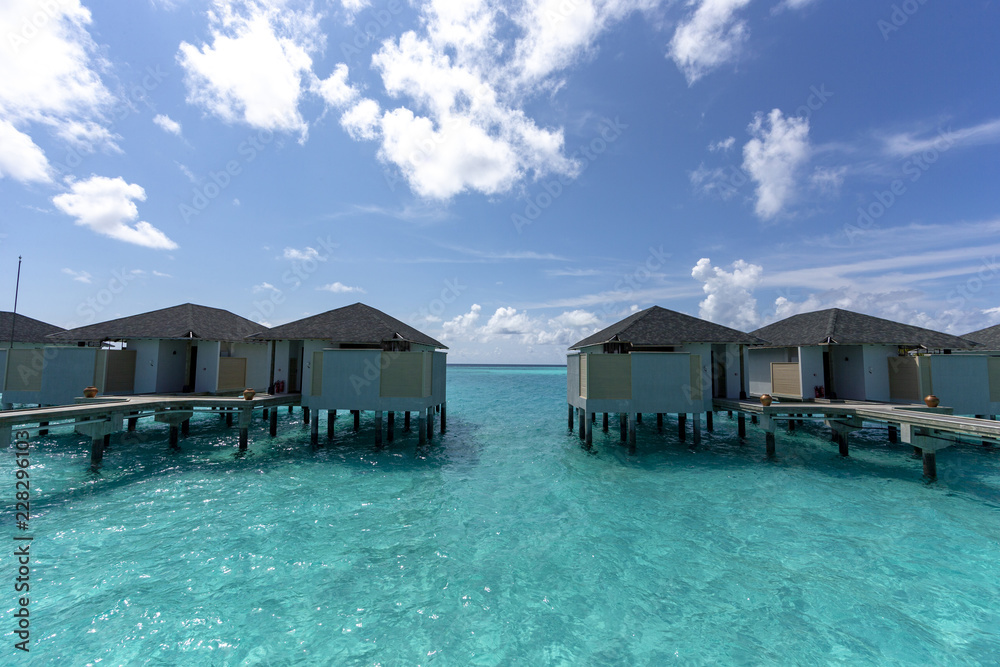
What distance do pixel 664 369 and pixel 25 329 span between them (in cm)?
3981

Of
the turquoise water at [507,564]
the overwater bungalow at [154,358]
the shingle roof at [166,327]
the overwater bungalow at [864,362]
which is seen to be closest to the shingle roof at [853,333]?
the overwater bungalow at [864,362]

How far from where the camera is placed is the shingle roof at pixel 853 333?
1895 cm

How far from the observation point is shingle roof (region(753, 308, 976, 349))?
62.2 feet

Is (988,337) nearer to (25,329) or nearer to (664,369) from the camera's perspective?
(664,369)

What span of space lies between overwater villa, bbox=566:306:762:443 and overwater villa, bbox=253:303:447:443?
7.83 m

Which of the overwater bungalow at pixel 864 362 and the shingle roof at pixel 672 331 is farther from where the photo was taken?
the shingle roof at pixel 672 331

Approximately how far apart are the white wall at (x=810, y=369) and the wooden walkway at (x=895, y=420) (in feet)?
3.19

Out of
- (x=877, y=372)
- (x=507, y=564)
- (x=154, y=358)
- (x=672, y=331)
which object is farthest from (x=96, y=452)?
(x=877, y=372)

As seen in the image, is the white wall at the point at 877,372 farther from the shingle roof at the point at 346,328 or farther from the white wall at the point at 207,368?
the white wall at the point at 207,368

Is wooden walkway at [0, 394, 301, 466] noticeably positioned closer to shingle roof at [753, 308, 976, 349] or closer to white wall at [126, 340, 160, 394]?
white wall at [126, 340, 160, 394]

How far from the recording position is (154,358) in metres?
20.9

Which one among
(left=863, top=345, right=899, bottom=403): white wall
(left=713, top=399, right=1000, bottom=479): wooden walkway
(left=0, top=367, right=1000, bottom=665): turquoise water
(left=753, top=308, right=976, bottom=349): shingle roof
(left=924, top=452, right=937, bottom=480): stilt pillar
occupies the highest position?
(left=753, top=308, right=976, bottom=349): shingle roof

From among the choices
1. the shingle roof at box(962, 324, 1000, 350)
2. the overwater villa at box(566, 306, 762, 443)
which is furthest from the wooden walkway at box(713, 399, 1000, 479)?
the shingle roof at box(962, 324, 1000, 350)

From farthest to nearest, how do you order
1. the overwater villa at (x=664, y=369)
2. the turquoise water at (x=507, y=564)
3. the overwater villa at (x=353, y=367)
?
the overwater villa at (x=353, y=367) < the overwater villa at (x=664, y=369) < the turquoise water at (x=507, y=564)
